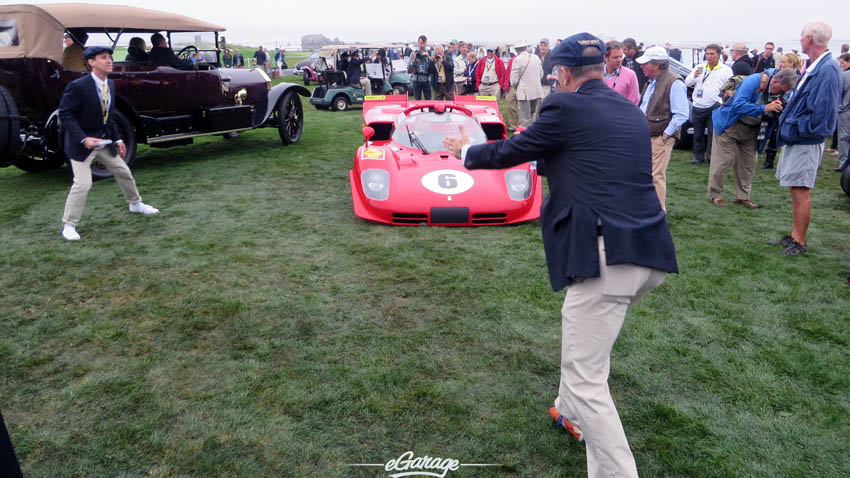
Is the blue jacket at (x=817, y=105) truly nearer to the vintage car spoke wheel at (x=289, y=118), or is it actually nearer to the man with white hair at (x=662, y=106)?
the man with white hair at (x=662, y=106)

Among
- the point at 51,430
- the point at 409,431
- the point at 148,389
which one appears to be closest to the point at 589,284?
the point at 409,431

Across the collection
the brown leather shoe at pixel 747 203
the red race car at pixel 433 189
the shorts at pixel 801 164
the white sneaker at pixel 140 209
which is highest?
the shorts at pixel 801 164

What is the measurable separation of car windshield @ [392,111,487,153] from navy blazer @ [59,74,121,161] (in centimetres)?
321

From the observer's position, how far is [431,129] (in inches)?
279

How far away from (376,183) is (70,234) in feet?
10.0

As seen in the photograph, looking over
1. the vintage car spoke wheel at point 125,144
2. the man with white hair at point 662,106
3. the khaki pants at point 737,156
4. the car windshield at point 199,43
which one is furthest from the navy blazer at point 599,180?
the car windshield at point 199,43

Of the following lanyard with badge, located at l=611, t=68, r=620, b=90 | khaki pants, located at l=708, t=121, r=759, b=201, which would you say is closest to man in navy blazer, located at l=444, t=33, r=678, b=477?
lanyard with badge, located at l=611, t=68, r=620, b=90

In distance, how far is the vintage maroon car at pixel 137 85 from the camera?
7.04 metres

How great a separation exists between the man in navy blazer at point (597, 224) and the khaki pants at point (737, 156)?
5.16 m

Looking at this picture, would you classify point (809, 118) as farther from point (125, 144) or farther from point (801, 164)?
point (125, 144)

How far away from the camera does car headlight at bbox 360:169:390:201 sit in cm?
605

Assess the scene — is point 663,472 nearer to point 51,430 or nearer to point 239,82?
point 51,430

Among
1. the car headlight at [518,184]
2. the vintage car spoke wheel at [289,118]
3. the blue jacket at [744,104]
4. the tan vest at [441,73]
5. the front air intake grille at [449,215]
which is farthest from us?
the tan vest at [441,73]

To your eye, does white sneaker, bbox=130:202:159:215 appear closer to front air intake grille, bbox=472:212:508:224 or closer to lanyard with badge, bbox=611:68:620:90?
front air intake grille, bbox=472:212:508:224
